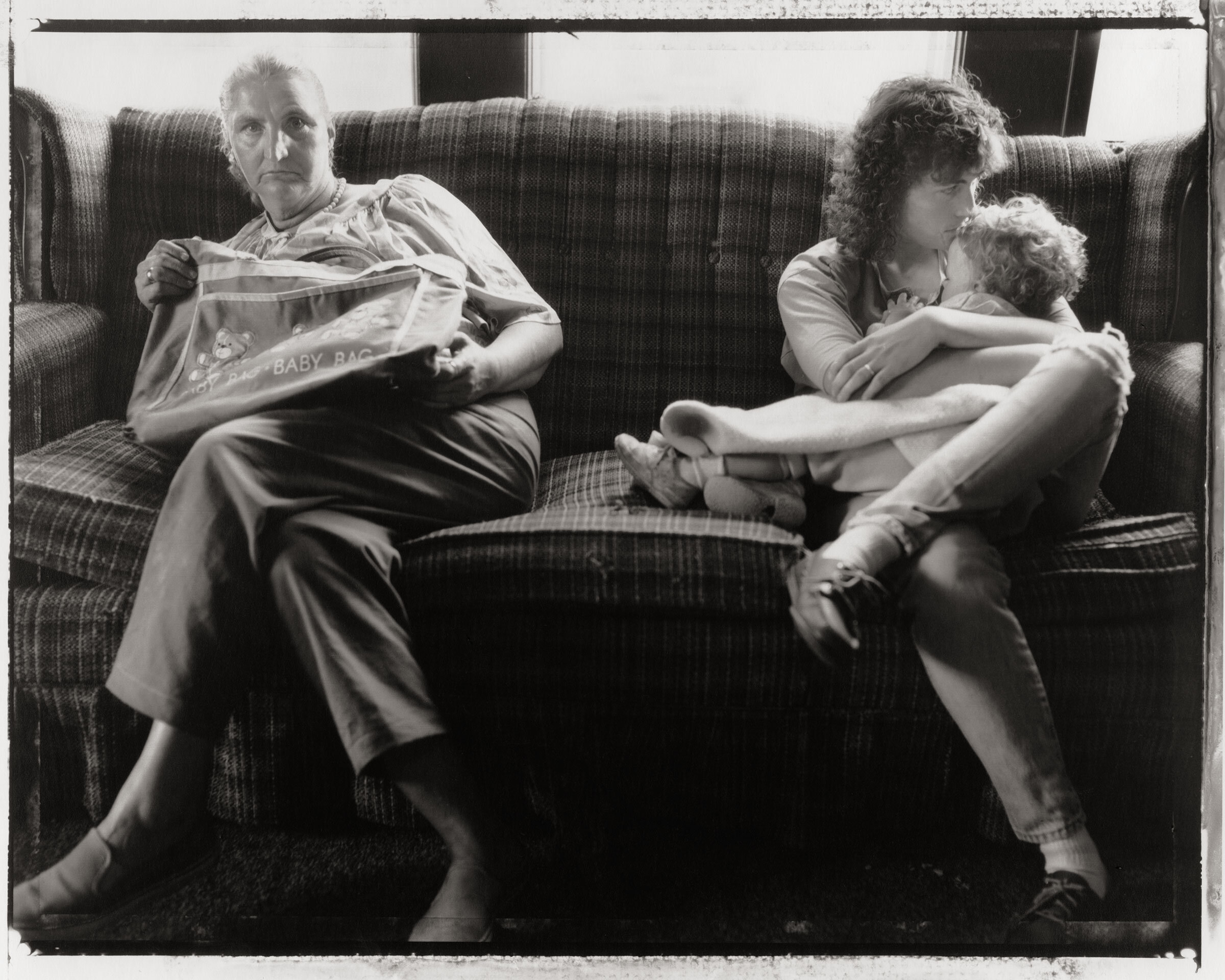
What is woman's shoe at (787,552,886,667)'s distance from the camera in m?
1.05

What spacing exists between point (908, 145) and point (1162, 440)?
17.9 inches

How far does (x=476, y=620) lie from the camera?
1.10m

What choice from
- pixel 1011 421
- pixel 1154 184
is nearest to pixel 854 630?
pixel 1011 421

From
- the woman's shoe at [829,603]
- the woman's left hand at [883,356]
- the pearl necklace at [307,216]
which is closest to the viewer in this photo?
the woman's shoe at [829,603]

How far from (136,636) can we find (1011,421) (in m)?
0.96

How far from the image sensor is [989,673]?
3.54 ft

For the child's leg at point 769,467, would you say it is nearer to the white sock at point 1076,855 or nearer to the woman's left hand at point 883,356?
the woman's left hand at point 883,356

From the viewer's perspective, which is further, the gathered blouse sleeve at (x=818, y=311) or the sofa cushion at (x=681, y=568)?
the gathered blouse sleeve at (x=818, y=311)

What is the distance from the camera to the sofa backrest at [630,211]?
4.15 ft

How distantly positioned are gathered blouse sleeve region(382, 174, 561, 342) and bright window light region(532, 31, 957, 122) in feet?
0.69

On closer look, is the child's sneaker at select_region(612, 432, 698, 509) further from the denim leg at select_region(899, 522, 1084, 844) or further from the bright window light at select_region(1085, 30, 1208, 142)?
the bright window light at select_region(1085, 30, 1208, 142)

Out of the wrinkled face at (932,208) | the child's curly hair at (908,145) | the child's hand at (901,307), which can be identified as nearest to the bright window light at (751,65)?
the child's curly hair at (908,145)

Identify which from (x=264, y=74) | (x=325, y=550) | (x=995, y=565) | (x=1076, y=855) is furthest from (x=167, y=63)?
(x=1076, y=855)

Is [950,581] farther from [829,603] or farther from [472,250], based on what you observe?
[472,250]
